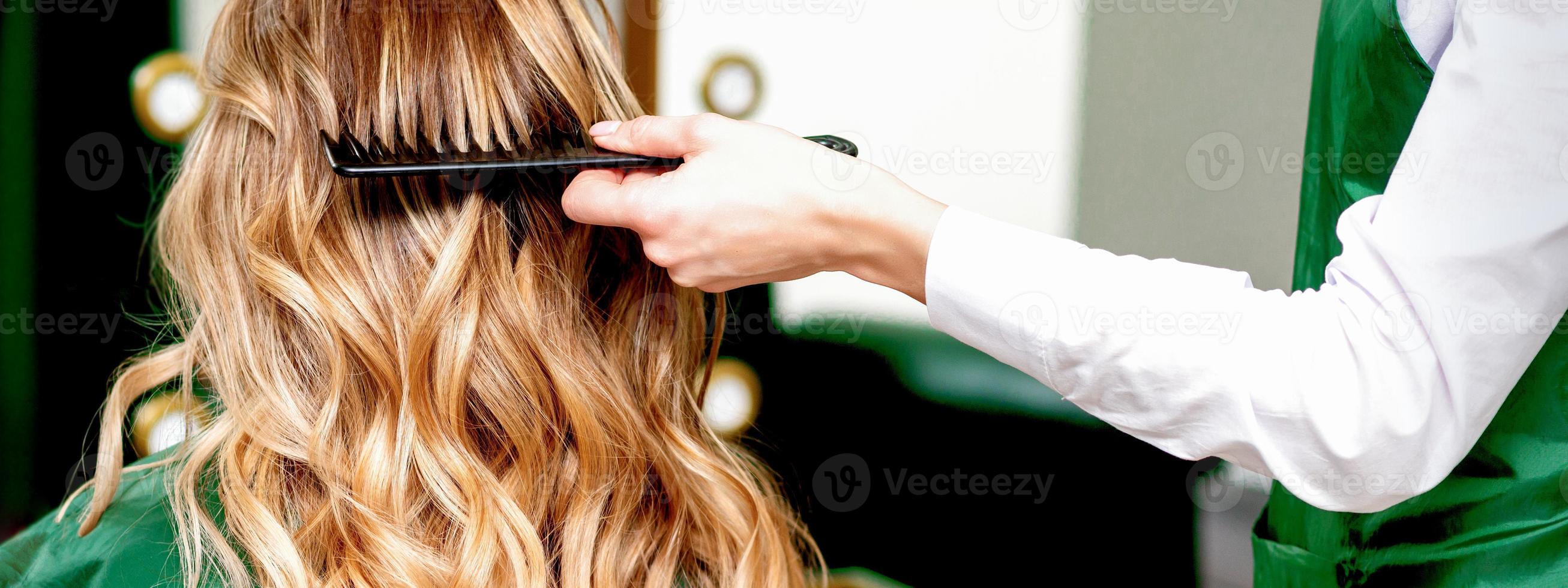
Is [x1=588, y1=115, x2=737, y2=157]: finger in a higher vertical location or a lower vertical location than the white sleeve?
higher

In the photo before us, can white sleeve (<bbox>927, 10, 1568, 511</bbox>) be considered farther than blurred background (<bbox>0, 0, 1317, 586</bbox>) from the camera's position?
No

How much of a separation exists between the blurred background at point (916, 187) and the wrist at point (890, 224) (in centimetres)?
44

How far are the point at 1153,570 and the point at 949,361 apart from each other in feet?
1.11

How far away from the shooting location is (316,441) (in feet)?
1.90

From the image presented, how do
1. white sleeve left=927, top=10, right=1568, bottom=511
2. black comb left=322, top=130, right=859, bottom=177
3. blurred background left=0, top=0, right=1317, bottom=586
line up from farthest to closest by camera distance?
blurred background left=0, top=0, right=1317, bottom=586, black comb left=322, top=130, right=859, bottom=177, white sleeve left=927, top=10, right=1568, bottom=511

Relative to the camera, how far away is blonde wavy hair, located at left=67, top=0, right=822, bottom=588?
1.88ft

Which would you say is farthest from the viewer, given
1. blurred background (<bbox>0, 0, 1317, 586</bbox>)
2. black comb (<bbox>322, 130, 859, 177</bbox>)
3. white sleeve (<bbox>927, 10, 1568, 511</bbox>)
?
blurred background (<bbox>0, 0, 1317, 586</bbox>)

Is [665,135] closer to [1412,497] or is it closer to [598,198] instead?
[598,198]

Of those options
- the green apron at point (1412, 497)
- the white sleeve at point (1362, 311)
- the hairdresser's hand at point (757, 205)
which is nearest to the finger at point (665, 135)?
the hairdresser's hand at point (757, 205)

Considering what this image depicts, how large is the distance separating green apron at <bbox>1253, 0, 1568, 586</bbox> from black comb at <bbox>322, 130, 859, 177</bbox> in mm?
A: 339

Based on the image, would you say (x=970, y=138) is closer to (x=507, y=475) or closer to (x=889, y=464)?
(x=889, y=464)

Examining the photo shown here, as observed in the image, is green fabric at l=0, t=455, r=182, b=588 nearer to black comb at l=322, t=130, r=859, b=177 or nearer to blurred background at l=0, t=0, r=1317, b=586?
black comb at l=322, t=130, r=859, b=177

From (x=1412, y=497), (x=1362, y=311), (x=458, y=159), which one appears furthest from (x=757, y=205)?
(x=1412, y=497)

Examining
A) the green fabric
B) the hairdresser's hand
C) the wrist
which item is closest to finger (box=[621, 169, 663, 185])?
the hairdresser's hand
